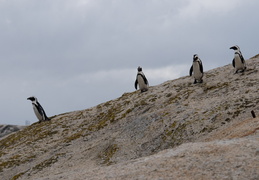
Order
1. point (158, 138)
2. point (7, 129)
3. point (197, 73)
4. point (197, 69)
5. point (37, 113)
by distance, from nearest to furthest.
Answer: point (158, 138) < point (197, 73) < point (197, 69) < point (37, 113) < point (7, 129)

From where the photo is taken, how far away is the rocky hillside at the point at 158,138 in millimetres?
7457

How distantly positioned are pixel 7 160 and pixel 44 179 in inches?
397

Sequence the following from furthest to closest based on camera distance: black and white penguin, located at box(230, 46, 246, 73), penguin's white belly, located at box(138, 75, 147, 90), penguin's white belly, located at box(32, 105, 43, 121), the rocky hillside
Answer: penguin's white belly, located at box(32, 105, 43, 121)
penguin's white belly, located at box(138, 75, 147, 90)
black and white penguin, located at box(230, 46, 246, 73)
the rocky hillside

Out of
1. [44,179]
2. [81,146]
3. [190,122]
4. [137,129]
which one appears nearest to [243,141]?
[44,179]

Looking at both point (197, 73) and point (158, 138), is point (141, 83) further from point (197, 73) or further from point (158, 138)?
point (158, 138)

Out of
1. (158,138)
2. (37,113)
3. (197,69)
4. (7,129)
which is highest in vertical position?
(7,129)

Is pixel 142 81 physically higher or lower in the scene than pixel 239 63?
higher

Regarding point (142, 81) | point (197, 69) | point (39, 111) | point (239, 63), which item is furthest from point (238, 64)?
point (39, 111)

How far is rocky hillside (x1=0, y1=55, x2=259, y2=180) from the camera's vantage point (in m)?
7.46

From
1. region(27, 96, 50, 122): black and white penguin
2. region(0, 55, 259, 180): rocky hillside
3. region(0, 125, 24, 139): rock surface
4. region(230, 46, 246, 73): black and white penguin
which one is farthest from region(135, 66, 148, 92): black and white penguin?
region(0, 125, 24, 139): rock surface

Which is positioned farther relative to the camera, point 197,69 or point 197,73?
point 197,69

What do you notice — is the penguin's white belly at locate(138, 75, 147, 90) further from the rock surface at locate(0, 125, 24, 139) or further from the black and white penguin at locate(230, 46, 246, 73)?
the rock surface at locate(0, 125, 24, 139)

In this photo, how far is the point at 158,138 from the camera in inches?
574

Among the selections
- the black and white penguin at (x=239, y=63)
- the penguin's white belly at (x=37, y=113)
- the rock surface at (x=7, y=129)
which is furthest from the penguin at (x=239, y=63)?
the rock surface at (x=7, y=129)
